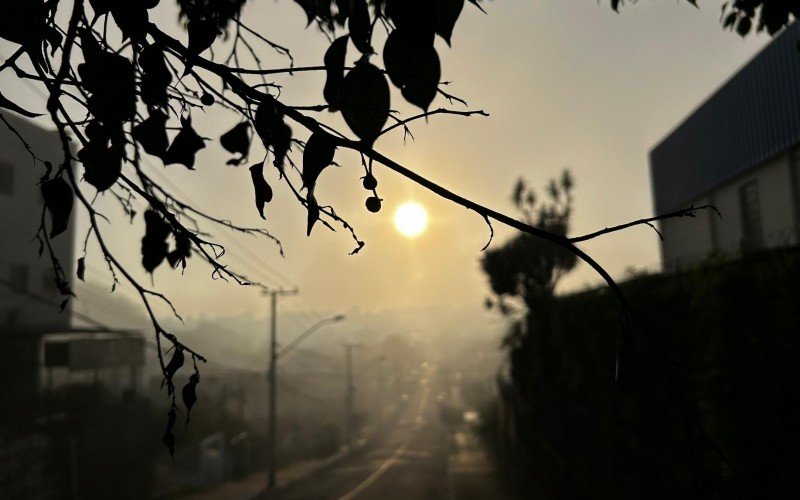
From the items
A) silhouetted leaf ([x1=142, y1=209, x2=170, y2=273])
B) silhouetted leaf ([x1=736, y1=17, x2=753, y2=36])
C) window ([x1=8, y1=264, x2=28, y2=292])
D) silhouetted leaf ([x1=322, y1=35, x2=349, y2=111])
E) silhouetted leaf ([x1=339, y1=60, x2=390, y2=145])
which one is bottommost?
silhouetted leaf ([x1=142, y1=209, x2=170, y2=273])

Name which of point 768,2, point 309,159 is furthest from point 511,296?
point 309,159

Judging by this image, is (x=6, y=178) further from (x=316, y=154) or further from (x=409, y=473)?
(x=316, y=154)

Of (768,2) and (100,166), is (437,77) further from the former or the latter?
(768,2)

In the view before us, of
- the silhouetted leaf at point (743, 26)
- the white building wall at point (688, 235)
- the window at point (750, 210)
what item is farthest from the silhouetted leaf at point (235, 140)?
the white building wall at point (688, 235)

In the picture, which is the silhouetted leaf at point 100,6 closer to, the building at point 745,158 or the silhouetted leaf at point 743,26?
the silhouetted leaf at point 743,26

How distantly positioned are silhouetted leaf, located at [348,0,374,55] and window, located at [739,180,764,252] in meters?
21.7

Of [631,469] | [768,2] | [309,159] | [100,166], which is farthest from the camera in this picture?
[631,469]

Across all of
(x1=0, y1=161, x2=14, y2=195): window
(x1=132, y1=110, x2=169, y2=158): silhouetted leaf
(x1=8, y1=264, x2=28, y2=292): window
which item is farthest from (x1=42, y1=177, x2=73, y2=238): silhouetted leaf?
(x1=8, y1=264, x2=28, y2=292): window

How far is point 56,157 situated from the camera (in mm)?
30922

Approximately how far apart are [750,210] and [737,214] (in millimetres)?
517

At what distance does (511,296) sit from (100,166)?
94.9 feet

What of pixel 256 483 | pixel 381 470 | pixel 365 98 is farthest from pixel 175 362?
pixel 381 470

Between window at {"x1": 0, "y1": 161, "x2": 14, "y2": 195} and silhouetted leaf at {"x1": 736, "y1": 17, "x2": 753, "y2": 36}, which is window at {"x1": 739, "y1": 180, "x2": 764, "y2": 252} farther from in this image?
window at {"x1": 0, "y1": 161, "x2": 14, "y2": 195}

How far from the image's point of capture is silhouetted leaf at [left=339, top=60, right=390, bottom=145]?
1.30m
